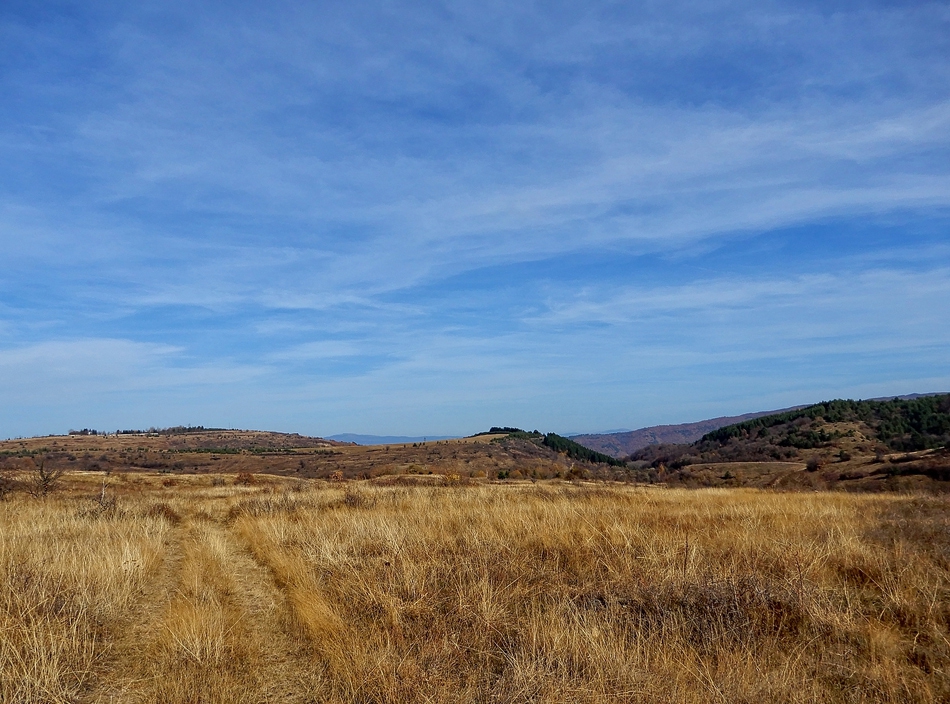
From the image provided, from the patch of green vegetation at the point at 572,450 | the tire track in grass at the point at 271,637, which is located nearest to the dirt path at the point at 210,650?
the tire track in grass at the point at 271,637

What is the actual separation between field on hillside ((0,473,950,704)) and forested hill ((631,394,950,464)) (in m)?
46.3

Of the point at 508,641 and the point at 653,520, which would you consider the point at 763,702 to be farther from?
the point at 653,520

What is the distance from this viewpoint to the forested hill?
49691 millimetres

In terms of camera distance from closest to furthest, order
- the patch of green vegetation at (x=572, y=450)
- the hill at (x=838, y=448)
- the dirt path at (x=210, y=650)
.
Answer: the dirt path at (x=210, y=650) → the hill at (x=838, y=448) → the patch of green vegetation at (x=572, y=450)

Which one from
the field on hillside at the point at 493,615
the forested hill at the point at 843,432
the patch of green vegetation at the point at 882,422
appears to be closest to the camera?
the field on hillside at the point at 493,615

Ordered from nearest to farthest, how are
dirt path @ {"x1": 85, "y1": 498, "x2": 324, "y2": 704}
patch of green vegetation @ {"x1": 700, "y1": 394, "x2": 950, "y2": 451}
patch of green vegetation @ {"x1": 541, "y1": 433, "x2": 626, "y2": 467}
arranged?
1. dirt path @ {"x1": 85, "y1": 498, "x2": 324, "y2": 704}
2. patch of green vegetation @ {"x1": 700, "y1": 394, "x2": 950, "y2": 451}
3. patch of green vegetation @ {"x1": 541, "y1": 433, "x2": 626, "y2": 467}

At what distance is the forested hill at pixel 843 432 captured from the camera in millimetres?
49691

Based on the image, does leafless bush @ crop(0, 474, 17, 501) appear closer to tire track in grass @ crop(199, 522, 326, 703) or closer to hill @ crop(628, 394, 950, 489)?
tire track in grass @ crop(199, 522, 326, 703)

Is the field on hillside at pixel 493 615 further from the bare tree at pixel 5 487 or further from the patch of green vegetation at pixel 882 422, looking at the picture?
the patch of green vegetation at pixel 882 422

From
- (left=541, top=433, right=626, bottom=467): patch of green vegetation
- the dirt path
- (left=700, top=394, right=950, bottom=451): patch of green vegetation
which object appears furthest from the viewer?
(left=541, top=433, right=626, bottom=467): patch of green vegetation

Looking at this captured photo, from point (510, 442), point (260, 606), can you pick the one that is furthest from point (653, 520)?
point (510, 442)

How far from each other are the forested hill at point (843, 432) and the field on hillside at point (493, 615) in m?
46.3

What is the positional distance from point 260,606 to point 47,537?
6154 mm

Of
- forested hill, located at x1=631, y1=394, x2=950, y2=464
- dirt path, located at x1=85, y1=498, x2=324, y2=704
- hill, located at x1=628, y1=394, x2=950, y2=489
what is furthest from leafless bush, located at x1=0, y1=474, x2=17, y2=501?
forested hill, located at x1=631, y1=394, x2=950, y2=464
